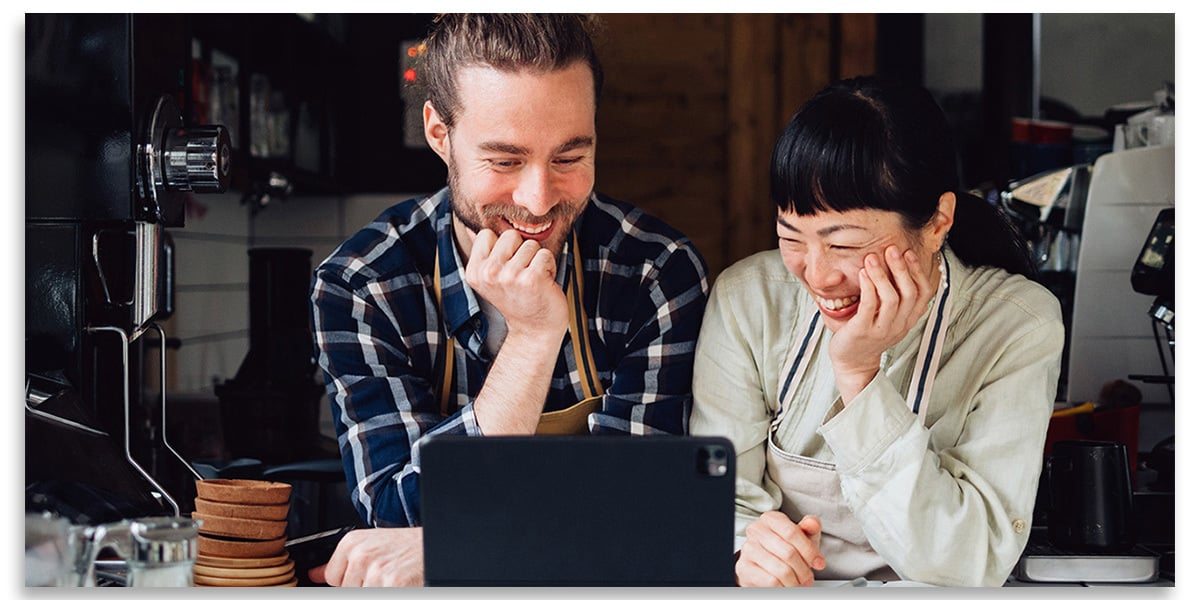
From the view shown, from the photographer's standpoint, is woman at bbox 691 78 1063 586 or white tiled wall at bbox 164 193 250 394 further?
white tiled wall at bbox 164 193 250 394

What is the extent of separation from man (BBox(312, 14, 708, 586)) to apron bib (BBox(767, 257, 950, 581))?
0.46 feet

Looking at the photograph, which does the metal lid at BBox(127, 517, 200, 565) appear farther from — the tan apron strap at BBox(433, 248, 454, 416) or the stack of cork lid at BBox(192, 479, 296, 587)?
the tan apron strap at BBox(433, 248, 454, 416)

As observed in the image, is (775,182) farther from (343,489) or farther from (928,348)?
(343,489)

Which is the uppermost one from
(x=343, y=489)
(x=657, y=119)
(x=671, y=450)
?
(x=657, y=119)

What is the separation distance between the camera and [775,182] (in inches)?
54.1

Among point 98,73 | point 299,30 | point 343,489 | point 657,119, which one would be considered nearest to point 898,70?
point 657,119

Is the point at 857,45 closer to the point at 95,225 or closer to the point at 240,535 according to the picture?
the point at 95,225

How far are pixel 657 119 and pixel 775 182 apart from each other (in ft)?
7.03

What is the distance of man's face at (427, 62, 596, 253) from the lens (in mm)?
1440

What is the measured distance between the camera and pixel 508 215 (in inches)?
58.3

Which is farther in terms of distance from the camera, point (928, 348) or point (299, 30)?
point (299, 30)

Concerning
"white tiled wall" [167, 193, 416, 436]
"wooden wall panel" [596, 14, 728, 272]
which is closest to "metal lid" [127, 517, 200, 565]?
"white tiled wall" [167, 193, 416, 436]

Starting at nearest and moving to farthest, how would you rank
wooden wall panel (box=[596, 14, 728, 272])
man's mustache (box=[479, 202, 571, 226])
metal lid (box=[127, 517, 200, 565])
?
1. metal lid (box=[127, 517, 200, 565])
2. man's mustache (box=[479, 202, 571, 226])
3. wooden wall panel (box=[596, 14, 728, 272])

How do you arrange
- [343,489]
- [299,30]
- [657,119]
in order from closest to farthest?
[343,489] → [299,30] → [657,119]
